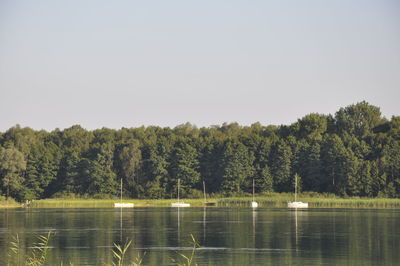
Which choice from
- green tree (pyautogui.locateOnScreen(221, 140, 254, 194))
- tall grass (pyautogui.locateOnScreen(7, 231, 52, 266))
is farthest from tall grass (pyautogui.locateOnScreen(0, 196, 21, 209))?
tall grass (pyautogui.locateOnScreen(7, 231, 52, 266))

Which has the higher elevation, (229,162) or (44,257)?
(229,162)

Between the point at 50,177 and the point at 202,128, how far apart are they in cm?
4626

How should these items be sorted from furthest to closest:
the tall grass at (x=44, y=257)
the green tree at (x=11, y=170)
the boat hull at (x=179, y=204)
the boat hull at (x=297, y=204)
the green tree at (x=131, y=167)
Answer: the green tree at (x=131, y=167) < the green tree at (x=11, y=170) < the boat hull at (x=179, y=204) < the boat hull at (x=297, y=204) < the tall grass at (x=44, y=257)

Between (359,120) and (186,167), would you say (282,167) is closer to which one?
(186,167)

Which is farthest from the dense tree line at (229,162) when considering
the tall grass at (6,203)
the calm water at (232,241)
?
the calm water at (232,241)

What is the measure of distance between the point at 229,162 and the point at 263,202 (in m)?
10.7

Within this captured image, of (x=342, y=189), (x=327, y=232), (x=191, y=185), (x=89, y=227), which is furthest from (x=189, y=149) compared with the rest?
(x=327, y=232)

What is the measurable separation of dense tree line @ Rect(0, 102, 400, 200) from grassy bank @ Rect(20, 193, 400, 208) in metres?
2.08

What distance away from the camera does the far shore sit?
116000mm

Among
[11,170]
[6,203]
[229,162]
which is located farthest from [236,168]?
[6,203]

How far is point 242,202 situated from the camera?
124m

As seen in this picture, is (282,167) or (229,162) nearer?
(282,167)

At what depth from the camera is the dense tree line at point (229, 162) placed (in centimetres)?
12275

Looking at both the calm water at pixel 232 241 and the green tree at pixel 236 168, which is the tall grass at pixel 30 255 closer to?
the calm water at pixel 232 241
